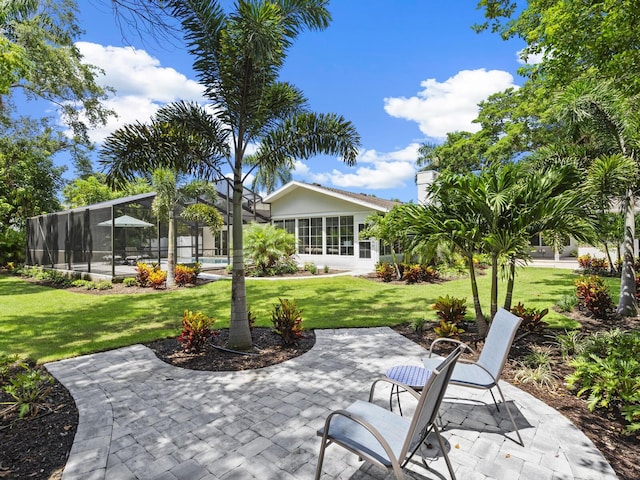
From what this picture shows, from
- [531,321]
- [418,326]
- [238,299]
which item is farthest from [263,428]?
[531,321]

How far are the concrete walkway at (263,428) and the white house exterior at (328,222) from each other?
517 inches

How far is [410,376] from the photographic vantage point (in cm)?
334

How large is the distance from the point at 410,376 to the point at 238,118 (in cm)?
475

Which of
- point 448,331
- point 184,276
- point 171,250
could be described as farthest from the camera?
point 184,276

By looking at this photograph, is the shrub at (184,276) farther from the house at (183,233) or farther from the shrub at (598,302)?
the shrub at (598,302)

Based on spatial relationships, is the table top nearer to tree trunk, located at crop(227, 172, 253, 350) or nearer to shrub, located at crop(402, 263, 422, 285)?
tree trunk, located at crop(227, 172, 253, 350)

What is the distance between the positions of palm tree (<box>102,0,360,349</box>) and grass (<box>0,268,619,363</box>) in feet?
9.53

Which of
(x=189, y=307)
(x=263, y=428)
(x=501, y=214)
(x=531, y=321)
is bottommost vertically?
(x=263, y=428)

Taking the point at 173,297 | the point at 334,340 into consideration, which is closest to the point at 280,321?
the point at 334,340

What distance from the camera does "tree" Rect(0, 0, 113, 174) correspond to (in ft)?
42.6

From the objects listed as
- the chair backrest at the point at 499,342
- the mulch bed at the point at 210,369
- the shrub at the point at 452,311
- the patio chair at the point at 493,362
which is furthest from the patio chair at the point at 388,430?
the shrub at the point at 452,311

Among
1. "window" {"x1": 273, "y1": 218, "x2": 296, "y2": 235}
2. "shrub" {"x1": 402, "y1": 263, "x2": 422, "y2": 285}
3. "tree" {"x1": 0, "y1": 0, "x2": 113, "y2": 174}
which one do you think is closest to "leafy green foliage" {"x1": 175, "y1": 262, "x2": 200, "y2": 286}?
"tree" {"x1": 0, "y1": 0, "x2": 113, "y2": 174}

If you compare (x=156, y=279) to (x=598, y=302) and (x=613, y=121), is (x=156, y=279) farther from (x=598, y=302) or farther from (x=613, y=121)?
(x=613, y=121)

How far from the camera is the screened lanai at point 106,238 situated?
13828 mm
